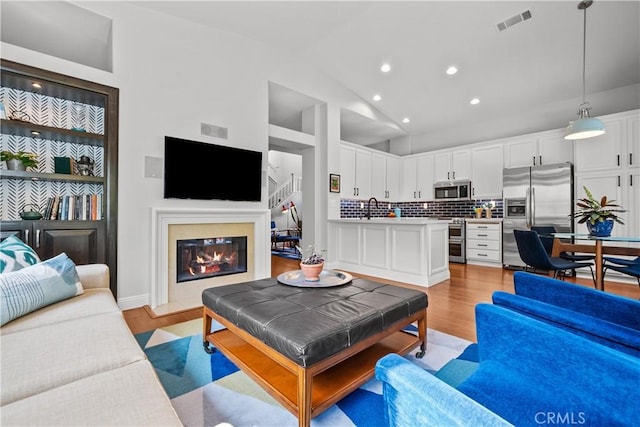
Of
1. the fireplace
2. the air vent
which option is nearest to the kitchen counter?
the fireplace

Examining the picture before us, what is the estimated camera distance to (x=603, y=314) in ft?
4.06

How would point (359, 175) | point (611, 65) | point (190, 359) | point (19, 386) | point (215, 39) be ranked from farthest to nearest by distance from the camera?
point (359, 175), point (611, 65), point (215, 39), point (190, 359), point (19, 386)

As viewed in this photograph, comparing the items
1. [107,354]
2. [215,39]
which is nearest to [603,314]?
[107,354]

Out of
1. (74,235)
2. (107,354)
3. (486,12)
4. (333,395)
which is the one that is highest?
(486,12)

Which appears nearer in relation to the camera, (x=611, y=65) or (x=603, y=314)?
(x=603, y=314)

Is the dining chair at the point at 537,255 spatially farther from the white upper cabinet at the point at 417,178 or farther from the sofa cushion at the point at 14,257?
the sofa cushion at the point at 14,257

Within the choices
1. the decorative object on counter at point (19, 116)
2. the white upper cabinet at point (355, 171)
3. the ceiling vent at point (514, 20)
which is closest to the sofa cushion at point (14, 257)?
the decorative object on counter at point (19, 116)

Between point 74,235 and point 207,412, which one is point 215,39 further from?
point 207,412

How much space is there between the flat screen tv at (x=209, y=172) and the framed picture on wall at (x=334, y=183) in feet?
5.31

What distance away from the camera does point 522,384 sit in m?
0.94

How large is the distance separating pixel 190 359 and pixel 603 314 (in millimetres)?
2304

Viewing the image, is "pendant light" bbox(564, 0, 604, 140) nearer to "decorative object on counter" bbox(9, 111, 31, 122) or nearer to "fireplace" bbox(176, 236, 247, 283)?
"fireplace" bbox(176, 236, 247, 283)

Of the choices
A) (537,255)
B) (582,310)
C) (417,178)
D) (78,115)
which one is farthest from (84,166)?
(417,178)

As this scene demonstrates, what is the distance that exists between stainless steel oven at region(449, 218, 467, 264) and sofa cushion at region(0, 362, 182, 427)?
578cm
